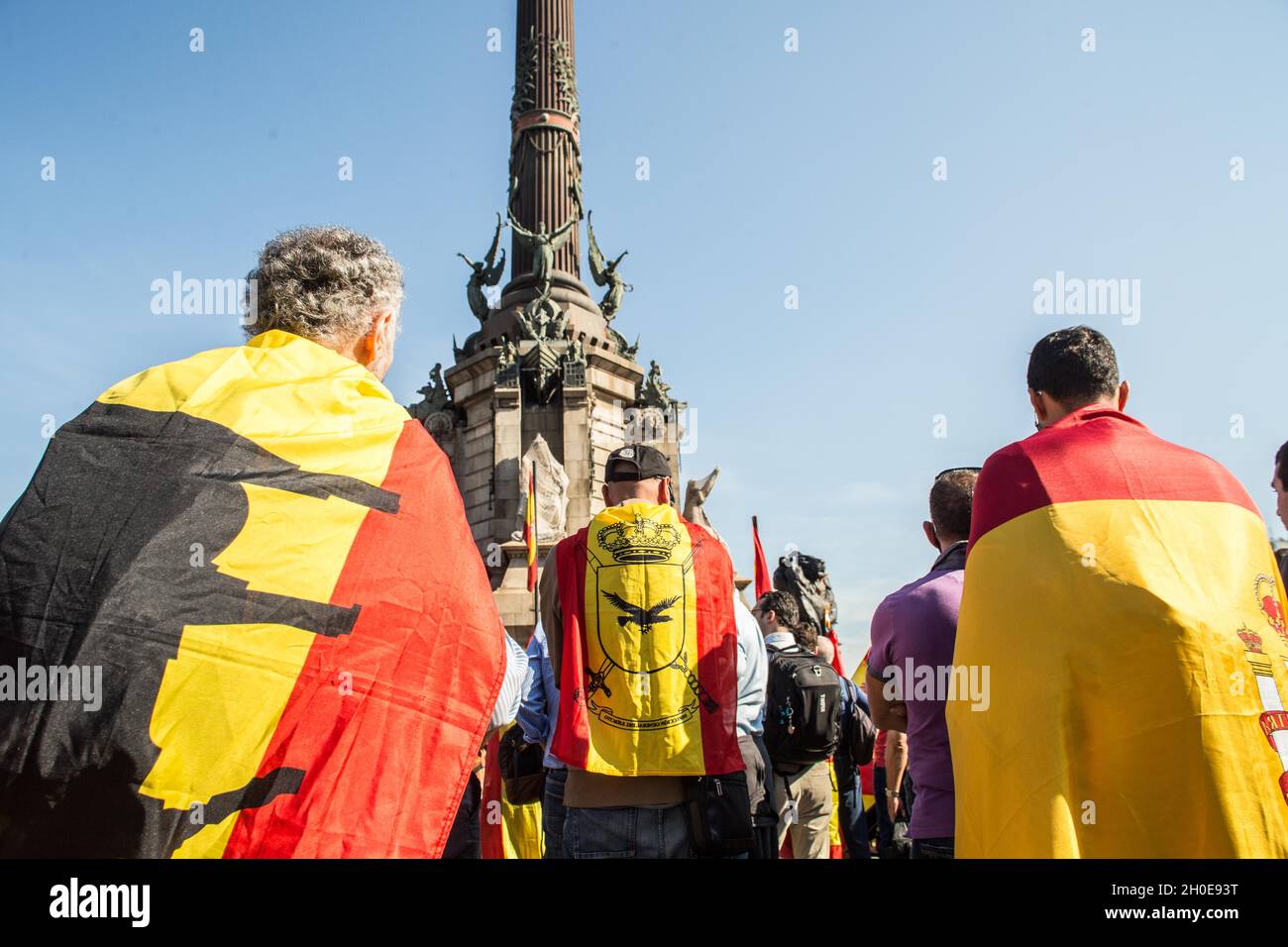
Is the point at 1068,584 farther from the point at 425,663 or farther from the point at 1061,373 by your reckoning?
the point at 425,663

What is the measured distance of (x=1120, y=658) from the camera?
118 inches

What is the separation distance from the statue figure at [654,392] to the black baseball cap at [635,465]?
18442 millimetres

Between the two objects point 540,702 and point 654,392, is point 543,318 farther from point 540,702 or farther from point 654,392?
point 540,702

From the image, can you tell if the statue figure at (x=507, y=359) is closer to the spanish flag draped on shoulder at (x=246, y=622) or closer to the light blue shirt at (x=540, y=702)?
the light blue shirt at (x=540, y=702)

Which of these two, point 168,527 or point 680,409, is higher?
point 680,409

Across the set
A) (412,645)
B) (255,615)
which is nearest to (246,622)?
(255,615)

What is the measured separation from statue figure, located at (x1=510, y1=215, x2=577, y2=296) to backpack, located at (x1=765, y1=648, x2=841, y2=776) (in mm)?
17792

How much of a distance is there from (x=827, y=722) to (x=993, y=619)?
2.33 metres

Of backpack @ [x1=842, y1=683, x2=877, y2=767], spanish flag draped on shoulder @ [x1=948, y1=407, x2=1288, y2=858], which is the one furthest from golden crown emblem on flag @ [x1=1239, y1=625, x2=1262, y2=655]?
backpack @ [x1=842, y1=683, x2=877, y2=767]

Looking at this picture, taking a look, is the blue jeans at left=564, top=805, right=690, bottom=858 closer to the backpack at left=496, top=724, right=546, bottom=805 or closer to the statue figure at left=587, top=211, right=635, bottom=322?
the backpack at left=496, top=724, right=546, bottom=805

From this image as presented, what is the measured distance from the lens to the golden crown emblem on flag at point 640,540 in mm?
4367

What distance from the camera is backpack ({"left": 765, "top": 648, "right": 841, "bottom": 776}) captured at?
5402 mm
